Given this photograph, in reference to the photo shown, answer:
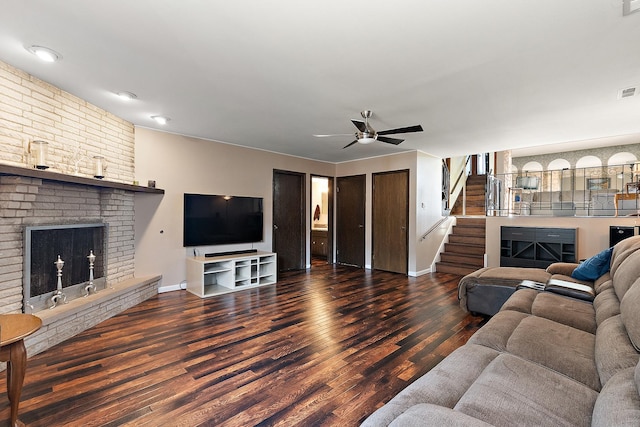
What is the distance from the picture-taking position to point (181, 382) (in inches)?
86.0

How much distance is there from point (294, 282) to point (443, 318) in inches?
102

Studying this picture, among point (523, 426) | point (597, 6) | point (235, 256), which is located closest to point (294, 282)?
point (235, 256)

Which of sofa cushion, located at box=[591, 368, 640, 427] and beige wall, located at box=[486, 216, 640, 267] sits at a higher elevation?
beige wall, located at box=[486, 216, 640, 267]

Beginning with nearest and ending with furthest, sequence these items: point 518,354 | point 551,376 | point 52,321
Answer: point 551,376, point 518,354, point 52,321

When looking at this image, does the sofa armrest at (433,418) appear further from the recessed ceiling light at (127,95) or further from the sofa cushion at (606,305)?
the recessed ceiling light at (127,95)

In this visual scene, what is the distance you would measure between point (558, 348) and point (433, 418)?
1.12 meters

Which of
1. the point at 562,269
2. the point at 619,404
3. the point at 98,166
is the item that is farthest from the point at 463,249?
the point at 98,166

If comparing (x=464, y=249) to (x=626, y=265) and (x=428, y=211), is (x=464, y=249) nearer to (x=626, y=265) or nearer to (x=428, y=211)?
(x=428, y=211)

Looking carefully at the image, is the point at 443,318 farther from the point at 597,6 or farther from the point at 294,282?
the point at 597,6

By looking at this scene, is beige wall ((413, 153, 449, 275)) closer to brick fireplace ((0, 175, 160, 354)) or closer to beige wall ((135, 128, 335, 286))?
beige wall ((135, 128, 335, 286))

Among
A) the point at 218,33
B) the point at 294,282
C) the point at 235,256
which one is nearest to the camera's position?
the point at 218,33

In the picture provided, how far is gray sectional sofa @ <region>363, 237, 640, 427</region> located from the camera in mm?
1053

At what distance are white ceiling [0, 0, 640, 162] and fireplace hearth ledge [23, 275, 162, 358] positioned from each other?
7.22 feet

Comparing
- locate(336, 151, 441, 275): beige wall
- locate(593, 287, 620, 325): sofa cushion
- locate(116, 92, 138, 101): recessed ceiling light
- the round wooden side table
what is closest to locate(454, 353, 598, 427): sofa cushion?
locate(593, 287, 620, 325): sofa cushion
